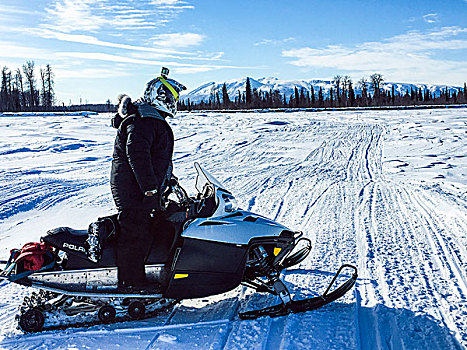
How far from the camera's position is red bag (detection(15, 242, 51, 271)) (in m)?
3.63

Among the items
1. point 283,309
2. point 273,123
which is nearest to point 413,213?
point 283,309

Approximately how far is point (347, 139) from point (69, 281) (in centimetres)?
1446

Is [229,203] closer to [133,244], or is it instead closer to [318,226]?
[133,244]

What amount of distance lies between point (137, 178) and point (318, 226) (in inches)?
132

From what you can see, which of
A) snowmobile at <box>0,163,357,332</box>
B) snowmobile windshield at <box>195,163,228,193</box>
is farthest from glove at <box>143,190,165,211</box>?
snowmobile windshield at <box>195,163,228,193</box>

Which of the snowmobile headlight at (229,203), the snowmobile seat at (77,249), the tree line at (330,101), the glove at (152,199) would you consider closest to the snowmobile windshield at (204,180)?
the snowmobile headlight at (229,203)

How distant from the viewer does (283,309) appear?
12.1 ft

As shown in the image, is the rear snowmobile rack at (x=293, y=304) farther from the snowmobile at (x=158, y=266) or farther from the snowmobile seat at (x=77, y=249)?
the snowmobile seat at (x=77, y=249)

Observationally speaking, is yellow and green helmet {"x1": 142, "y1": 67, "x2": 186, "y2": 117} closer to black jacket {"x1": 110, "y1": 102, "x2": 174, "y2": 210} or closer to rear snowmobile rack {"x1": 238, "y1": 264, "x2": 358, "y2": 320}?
black jacket {"x1": 110, "y1": 102, "x2": 174, "y2": 210}

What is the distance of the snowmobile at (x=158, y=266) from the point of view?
3639 millimetres

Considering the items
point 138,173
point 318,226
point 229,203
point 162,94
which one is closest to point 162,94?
point 162,94

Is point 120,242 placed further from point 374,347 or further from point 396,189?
point 396,189

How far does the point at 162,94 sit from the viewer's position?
12.2 feet

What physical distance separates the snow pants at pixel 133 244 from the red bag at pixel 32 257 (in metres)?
0.63
